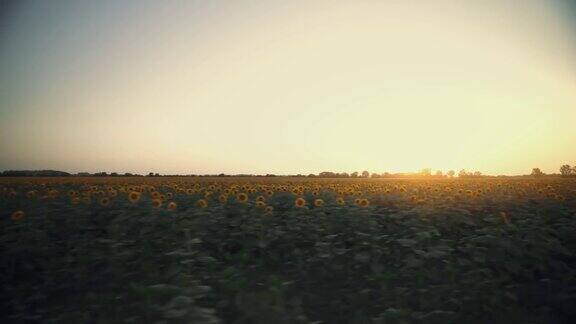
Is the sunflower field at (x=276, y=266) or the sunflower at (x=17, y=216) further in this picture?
the sunflower at (x=17, y=216)

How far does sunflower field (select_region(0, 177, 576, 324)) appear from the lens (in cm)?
594

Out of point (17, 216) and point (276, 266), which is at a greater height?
point (17, 216)

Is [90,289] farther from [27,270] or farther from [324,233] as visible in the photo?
[324,233]

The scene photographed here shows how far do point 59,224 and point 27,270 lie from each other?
1404 mm

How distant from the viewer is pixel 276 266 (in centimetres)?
800

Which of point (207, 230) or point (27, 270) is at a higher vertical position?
point (207, 230)

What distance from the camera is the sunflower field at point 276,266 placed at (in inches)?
234

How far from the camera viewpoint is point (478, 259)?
7105 millimetres

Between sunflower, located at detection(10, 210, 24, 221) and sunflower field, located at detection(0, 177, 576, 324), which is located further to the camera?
sunflower, located at detection(10, 210, 24, 221)

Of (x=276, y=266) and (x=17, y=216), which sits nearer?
(x=17, y=216)

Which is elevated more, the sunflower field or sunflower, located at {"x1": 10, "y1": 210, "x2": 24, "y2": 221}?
sunflower, located at {"x1": 10, "y1": 210, "x2": 24, "y2": 221}

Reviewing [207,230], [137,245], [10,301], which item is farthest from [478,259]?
[10,301]

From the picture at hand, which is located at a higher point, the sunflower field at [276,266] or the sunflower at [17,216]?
the sunflower at [17,216]

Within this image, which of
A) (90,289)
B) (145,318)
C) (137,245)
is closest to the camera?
(145,318)
